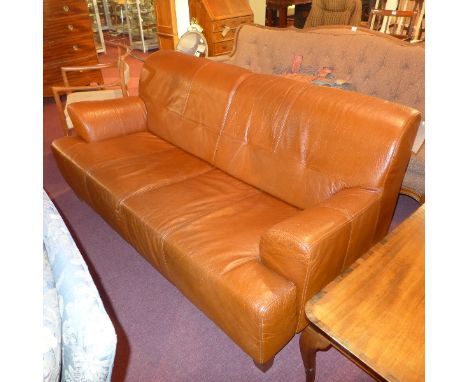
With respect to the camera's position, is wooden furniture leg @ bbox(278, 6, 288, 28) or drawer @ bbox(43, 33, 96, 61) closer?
drawer @ bbox(43, 33, 96, 61)

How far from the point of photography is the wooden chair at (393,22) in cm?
300

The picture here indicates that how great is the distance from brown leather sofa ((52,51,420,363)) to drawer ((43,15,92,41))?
2184 mm

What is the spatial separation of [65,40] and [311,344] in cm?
426

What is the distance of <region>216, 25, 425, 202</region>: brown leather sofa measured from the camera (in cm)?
204

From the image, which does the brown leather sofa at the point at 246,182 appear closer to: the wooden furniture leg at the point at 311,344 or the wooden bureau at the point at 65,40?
the wooden furniture leg at the point at 311,344

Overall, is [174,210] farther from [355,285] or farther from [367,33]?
[367,33]

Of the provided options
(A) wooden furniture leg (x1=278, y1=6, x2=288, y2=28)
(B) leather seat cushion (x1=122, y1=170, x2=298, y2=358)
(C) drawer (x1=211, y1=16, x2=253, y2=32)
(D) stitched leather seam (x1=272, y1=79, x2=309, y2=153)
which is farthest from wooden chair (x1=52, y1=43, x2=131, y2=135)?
(A) wooden furniture leg (x1=278, y1=6, x2=288, y2=28)

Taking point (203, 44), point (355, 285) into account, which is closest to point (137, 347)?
point (355, 285)

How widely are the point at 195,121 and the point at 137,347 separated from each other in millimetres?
1306

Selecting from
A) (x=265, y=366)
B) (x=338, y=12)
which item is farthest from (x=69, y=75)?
(x=265, y=366)

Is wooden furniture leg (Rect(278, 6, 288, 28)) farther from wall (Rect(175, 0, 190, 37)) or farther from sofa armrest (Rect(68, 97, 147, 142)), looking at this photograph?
→ sofa armrest (Rect(68, 97, 147, 142))

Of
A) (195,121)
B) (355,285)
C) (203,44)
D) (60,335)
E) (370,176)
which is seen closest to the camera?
(60,335)

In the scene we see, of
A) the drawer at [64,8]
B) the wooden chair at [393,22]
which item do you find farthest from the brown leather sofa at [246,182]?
the drawer at [64,8]
